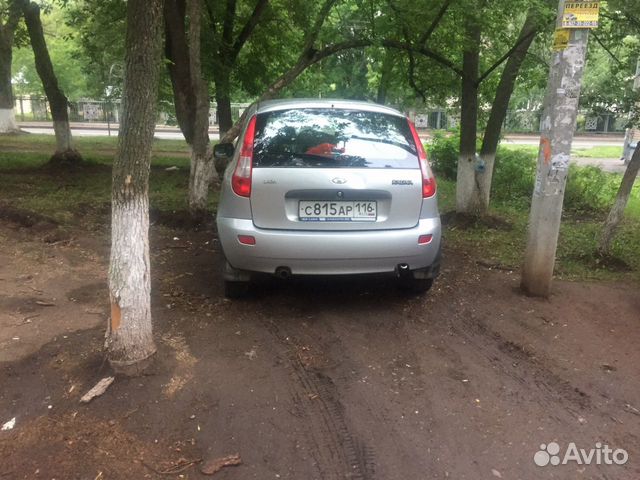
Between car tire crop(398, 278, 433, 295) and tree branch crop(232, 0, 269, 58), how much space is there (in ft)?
21.9

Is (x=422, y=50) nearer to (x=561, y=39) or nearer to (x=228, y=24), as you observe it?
(x=561, y=39)

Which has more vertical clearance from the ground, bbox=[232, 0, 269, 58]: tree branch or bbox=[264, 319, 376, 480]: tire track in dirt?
bbox=[232, 0, 269, 58]: tree branch

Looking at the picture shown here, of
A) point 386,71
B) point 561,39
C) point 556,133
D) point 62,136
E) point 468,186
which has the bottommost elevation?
point 468,186

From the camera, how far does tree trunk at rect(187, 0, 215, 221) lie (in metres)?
7.08

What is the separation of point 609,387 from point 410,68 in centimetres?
654

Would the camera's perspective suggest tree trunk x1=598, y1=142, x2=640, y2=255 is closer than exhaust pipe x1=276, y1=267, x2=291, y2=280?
No

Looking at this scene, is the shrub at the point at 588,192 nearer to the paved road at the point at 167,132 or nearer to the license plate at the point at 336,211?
the license plate at the point at 336,211

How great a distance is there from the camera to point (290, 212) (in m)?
4.13

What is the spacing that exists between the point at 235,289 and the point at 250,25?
7.06m

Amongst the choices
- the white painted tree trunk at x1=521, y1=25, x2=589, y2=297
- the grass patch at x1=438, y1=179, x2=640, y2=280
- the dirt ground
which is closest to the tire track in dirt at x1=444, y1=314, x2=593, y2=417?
the dirt ground

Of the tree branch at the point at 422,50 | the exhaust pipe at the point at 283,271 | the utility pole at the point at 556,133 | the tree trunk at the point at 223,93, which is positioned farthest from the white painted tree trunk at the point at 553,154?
the tree trunk at the point at 223,93

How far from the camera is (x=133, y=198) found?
339 cm

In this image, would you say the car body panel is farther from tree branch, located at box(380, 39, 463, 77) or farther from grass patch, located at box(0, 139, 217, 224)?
tree branch, located at box(380, 39, 463, 77)

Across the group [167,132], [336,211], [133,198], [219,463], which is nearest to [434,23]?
[336,211]
